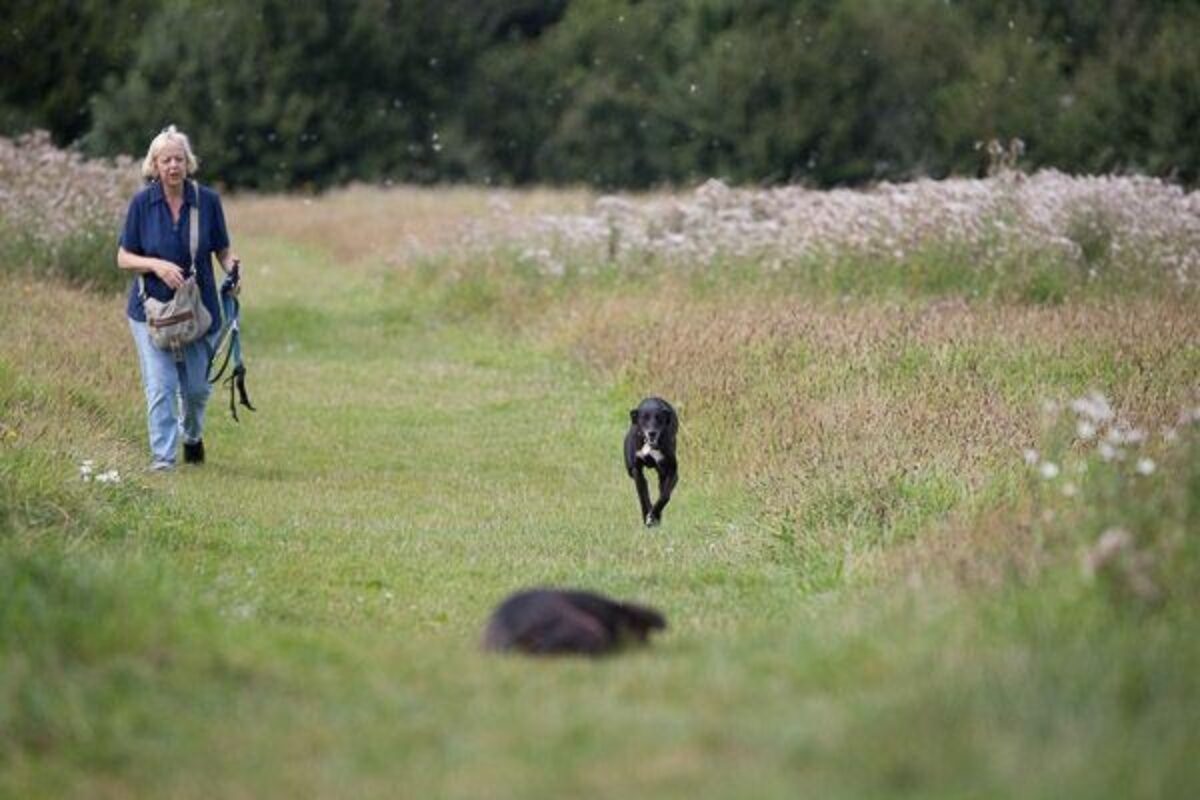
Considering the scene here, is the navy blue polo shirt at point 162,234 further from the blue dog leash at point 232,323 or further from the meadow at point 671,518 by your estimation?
the meadow at point 671,518

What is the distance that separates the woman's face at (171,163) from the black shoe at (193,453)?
1.74 m

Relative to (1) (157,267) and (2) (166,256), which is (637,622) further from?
(2) (166,256)

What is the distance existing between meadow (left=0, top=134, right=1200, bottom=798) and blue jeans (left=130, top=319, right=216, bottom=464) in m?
0.34

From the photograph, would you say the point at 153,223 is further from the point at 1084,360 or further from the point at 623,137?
the point at 623,137

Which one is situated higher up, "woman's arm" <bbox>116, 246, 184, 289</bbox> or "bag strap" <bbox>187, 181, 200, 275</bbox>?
"bag strap" <bbox>187, 181, 200, 275</bbox>

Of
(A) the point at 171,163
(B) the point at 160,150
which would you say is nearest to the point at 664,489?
(A) the point at 171,163

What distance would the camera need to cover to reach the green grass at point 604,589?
6.07 m

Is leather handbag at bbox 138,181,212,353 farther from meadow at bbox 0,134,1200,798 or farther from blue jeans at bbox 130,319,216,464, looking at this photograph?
meadow at bbox 0,134,1200,798

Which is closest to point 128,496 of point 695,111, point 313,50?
point 695,111

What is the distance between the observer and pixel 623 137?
56938 millimetres

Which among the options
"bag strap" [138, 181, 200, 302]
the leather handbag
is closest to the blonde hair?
"bag strap" [138, 181, 200, 302]

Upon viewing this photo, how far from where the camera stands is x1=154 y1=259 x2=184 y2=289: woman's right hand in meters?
14.1

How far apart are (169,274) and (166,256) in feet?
1.09

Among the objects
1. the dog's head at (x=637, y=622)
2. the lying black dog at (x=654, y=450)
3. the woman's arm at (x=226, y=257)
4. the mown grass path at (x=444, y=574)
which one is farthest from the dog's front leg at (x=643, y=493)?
the dog's head at (x=637, y=622)
